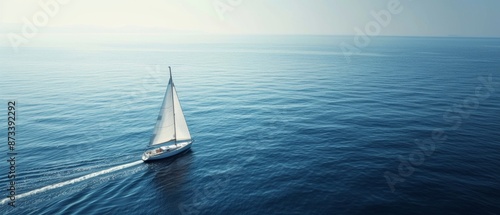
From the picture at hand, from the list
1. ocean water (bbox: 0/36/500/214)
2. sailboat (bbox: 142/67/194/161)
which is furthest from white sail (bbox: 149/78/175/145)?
ocean water (bbox: 0/36/500/214)

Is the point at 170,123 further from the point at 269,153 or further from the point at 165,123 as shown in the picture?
the point at 269,153

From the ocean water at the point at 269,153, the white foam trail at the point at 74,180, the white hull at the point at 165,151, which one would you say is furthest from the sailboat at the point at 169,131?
the white foam trail at the point at 74,180

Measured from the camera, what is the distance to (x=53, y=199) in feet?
117

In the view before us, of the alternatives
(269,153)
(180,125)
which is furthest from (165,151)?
(269,153)

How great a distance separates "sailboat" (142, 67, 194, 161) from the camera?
159 ft

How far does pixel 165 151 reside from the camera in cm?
4869

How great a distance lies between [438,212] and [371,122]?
32.9 metres

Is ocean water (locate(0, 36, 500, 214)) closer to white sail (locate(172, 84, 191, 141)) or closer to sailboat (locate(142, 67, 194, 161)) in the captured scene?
sailboat (locate(142, 67, 194, 161))

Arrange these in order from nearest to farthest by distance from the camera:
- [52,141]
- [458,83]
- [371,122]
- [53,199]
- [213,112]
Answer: [53,199] → [52,141] → [371,122] → [213,112] → [458,83]

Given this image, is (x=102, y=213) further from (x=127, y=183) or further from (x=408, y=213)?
(x=408, y=213)

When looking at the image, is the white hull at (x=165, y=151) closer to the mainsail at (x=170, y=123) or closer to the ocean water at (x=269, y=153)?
the ocean water at (x=269, y=153)

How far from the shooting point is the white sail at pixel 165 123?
160 feet

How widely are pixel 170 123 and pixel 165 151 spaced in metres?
5.12

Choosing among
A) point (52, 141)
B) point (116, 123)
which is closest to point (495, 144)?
point (116, 123)
